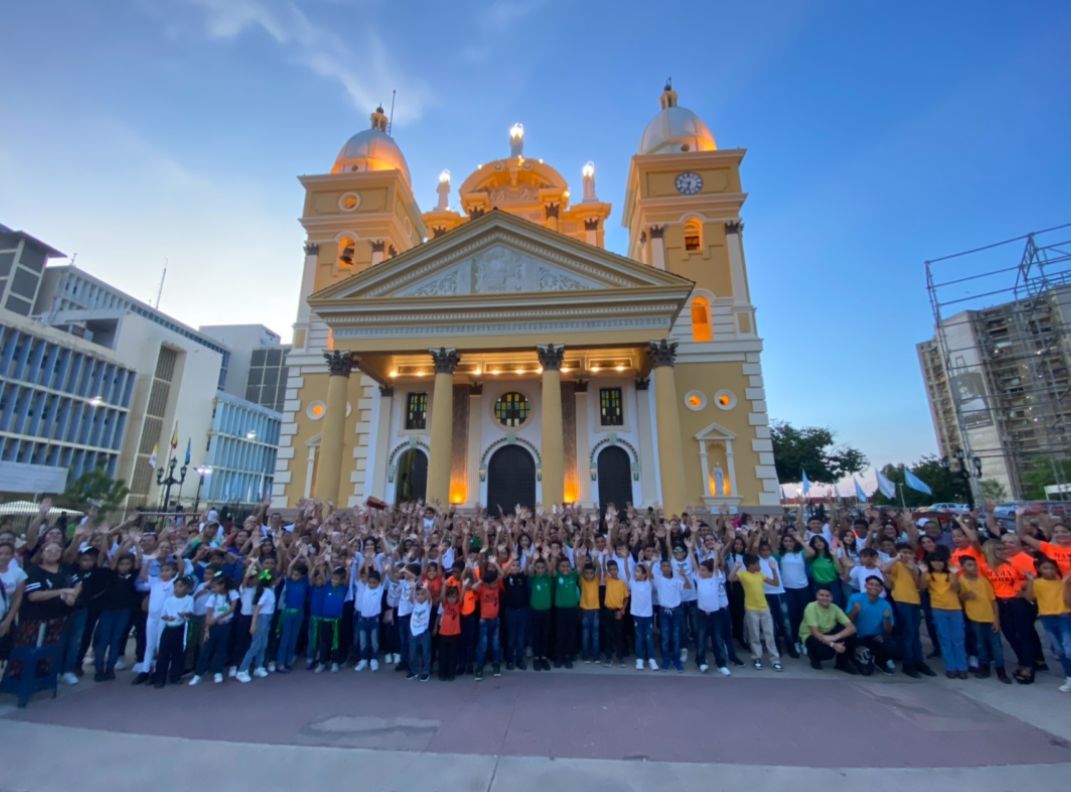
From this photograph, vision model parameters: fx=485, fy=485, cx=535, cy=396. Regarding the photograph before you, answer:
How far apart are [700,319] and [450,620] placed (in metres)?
20.6

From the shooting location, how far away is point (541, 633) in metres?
7.87

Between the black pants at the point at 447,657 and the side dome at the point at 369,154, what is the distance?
94.3 feet

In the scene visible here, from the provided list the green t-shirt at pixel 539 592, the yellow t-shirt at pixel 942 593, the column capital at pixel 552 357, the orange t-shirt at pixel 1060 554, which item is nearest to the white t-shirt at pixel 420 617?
the green t-shirt at pixel 539 592

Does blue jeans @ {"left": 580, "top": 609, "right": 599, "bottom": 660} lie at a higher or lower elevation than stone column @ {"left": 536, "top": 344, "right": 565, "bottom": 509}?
lower

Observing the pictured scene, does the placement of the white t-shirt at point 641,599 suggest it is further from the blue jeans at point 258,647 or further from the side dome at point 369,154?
the side dome at point 369,154

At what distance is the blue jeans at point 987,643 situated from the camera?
706 centimetres

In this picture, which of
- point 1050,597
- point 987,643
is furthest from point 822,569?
point 1050,597

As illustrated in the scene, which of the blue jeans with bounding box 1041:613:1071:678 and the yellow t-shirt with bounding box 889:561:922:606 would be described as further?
the yellow t-shirt with bounding box 889:561:922:606

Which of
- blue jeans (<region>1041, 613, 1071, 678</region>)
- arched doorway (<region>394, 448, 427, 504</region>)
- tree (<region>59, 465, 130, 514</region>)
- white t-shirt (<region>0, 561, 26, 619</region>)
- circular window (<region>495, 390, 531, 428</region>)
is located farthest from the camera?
tree (<region>59, 465, 130, 514</region>)

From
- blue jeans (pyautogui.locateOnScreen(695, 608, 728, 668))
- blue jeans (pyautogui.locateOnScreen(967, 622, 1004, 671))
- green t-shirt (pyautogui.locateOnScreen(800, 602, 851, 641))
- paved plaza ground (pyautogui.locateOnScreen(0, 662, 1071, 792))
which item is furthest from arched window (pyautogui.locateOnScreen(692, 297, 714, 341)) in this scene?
paved plaza ground (pyautogui.locateOnScreen(0, 662, 1071, 792))

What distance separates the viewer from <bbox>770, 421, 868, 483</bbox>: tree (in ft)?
128

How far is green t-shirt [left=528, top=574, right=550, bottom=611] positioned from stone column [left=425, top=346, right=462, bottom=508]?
9.12m

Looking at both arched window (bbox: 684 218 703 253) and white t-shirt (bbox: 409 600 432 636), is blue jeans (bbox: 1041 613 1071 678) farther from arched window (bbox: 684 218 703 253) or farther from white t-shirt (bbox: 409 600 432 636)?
arched window (bbox: 684 218 703 253)

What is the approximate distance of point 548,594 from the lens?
311 inches
